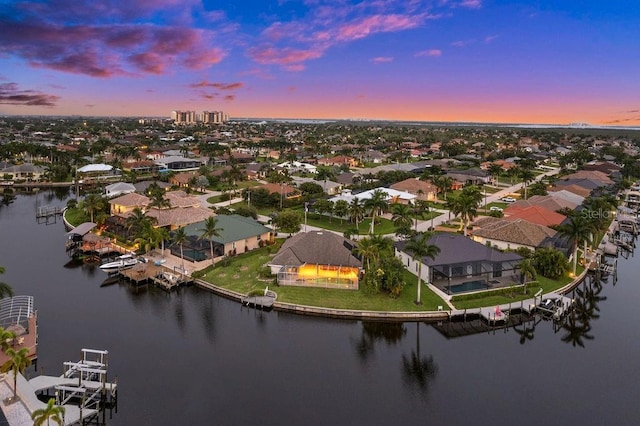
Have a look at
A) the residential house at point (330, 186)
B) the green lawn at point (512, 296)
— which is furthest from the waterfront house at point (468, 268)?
the residential house at point (330, 186)

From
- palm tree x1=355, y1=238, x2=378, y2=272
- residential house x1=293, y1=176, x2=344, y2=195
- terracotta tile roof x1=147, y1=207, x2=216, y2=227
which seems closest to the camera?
palm tree x1=355, y1=238, x2=378, y2=272

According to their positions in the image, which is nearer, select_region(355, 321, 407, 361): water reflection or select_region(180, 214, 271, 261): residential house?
select_region(355, 321, 407, 361): water reflection

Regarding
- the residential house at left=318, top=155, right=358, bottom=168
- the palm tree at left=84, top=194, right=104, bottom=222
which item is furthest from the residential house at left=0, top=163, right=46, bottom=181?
the residential house at left=318, top=155, right=358, bottom=168

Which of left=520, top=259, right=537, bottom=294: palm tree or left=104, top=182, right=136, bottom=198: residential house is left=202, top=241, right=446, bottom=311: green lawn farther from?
left=104, top=182, right=136, bottom=198: residential house

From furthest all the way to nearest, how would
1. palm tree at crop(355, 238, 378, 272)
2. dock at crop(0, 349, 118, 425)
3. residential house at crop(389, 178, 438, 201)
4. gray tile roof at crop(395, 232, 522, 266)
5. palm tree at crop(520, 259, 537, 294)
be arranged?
residential house at crop(389, 178, 438, 201) < gray tile roof at crop(395, 232, 522, 266) < palm tree at crop(355, 238, 378, 272) < palm tree at crop(520, 259, 537, 294) < dock at crop(0, 349, 118, 425)

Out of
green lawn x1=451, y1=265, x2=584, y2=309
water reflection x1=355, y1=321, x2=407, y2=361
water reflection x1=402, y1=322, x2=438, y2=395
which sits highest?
green lawn x1=451, y1=265, x2=584, y2=309

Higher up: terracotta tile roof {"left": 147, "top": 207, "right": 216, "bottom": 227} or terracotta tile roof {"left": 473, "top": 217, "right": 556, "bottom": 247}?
terracotta tile roof {"left": 147, "top": 207, "right": 216, "bottom": 227}

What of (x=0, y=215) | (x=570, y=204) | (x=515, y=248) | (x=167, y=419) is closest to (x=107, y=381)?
(x=167, y=419)

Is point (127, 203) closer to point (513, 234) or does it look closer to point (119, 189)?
point (119, 189)
